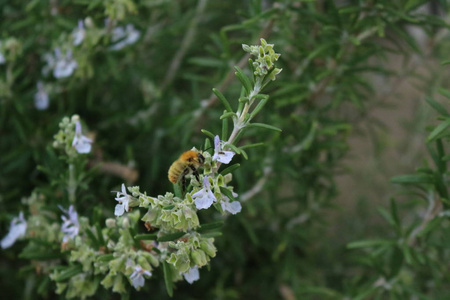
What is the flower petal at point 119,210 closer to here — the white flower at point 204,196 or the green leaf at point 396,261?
the white flower at point 204,196

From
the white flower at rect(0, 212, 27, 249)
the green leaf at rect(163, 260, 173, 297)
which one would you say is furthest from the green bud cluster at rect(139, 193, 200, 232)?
the white flower at rect(0, 212, 27, 249)

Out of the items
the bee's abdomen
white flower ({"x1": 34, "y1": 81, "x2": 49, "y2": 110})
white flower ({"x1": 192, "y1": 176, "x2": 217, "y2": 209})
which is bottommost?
white flower ({"x1": 34, "y1": 81, "x2": 49, "y2": 110})

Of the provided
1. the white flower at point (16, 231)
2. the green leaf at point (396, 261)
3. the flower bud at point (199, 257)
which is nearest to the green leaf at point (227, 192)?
the flower bud at point (199, 257)

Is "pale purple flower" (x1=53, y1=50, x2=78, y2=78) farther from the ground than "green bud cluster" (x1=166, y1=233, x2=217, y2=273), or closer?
closer

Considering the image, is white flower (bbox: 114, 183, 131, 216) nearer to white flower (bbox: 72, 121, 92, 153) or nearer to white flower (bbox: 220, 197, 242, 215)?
white flower (bbox: 220, 197, 242, 215)

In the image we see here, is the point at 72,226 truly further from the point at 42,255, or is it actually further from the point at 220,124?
the point at 220,124

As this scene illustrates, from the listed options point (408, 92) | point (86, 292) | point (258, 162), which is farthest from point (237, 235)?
point (408, 92)
